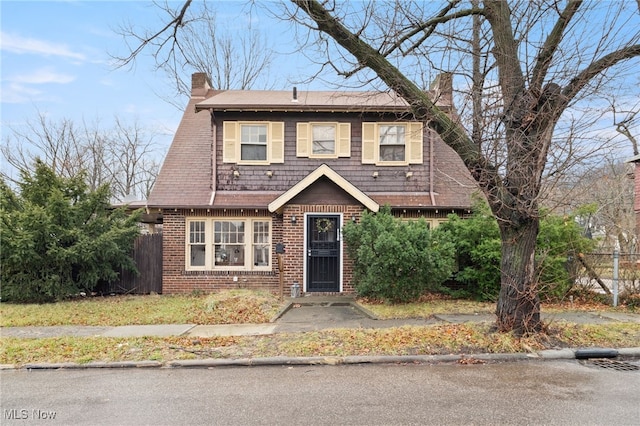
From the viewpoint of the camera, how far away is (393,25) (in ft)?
23.7

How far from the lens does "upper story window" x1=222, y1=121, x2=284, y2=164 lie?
13.4 meters

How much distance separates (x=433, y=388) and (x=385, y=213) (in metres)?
6.83

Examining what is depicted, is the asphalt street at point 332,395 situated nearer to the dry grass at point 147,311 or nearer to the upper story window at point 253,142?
the dry grass at point 147,311

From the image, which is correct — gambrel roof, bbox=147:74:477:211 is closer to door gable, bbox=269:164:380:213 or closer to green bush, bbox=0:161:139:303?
door gable, bbox=269:164:380:213

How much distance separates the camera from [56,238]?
1128cm

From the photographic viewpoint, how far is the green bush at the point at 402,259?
9570 millimetres

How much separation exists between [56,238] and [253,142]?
20.5ft

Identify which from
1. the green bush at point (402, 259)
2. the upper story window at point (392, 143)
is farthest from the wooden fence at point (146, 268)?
the upper story window at point (392, 143)

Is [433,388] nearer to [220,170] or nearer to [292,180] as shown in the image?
[292,180]

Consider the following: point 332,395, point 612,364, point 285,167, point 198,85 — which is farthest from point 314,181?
point 612,364

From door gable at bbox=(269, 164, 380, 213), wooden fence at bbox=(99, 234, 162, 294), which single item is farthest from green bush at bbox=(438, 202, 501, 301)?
wooden fence at bbox=(99, 234, 162, 294)

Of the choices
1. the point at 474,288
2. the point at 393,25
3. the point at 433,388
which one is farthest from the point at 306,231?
the point at 433,388

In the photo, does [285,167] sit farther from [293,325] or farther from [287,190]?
[293,325]

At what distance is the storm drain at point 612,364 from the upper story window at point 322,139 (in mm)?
8896
